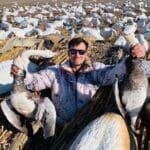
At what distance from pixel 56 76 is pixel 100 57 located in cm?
198

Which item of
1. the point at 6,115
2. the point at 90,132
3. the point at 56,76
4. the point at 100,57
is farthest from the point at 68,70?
the point at 100,57

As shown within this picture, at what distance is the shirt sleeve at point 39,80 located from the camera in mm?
5602

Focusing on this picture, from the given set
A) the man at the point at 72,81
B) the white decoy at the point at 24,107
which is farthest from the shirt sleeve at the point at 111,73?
the white decoy at the point at 24,107

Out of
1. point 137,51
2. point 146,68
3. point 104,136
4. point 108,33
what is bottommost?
point 108,33

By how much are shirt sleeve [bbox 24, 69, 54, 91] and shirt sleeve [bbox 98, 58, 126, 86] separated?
49 cm

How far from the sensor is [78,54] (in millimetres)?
5672

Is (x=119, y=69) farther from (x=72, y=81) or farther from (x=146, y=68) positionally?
(x=72, y=81)

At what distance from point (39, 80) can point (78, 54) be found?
452mm

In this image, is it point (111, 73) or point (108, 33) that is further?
point (108, 33)

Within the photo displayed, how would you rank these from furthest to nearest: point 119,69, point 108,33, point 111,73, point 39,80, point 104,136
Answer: point 108,33 → point 39,80 → point 111,73 → point 119,69 → point 104,136

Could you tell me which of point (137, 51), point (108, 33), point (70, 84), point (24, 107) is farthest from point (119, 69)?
point (108, 33)

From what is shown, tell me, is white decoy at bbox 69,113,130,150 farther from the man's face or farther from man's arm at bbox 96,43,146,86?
the man's face

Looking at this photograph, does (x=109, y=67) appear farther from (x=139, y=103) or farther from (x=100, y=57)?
(x=100, y=57)

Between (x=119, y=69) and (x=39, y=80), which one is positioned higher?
(x=119, y=69)
